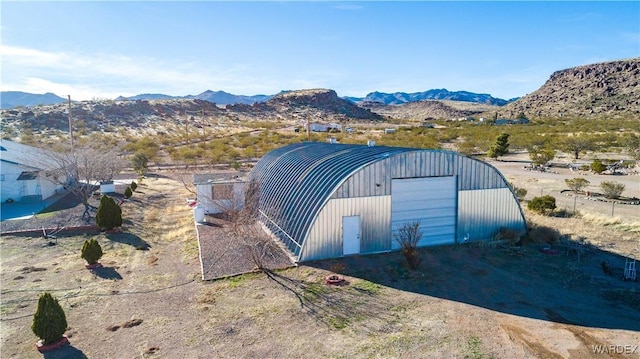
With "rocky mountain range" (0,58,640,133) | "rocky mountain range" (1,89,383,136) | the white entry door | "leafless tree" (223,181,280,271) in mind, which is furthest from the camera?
"rocky mountain range" (0,58,640,133)

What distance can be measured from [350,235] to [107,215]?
13999 mm

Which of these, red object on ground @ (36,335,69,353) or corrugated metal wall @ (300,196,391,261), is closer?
Answer: red object on ground @ (36,335,69,353)

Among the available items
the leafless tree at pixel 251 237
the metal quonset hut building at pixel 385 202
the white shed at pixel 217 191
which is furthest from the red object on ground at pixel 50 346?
the white shed at pixel 217 191

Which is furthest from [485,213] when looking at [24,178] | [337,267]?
[24,178]

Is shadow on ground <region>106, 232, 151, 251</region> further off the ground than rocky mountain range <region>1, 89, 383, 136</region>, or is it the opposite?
rocky mountain range <region>1, 89, 383, 136</region>

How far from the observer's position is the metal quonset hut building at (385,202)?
17750 mm

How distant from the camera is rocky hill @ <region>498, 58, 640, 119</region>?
340 ft

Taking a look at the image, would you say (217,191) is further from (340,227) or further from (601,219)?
(601,219)

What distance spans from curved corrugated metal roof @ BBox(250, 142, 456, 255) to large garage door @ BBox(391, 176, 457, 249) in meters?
1.79

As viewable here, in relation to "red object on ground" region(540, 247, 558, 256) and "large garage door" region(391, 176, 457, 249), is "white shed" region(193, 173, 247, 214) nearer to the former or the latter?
"large garage door" region(391, 176, 457, 249)

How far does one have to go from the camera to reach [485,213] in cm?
2050

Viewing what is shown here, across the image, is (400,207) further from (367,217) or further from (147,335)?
(147,335)

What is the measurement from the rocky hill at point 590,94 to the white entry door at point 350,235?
103623 millimetres

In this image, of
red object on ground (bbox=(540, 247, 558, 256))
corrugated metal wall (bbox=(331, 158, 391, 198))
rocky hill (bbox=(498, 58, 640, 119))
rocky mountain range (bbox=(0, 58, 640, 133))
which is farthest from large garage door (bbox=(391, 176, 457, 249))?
rocky hill (bbox=(498, 58, 640, 119))
